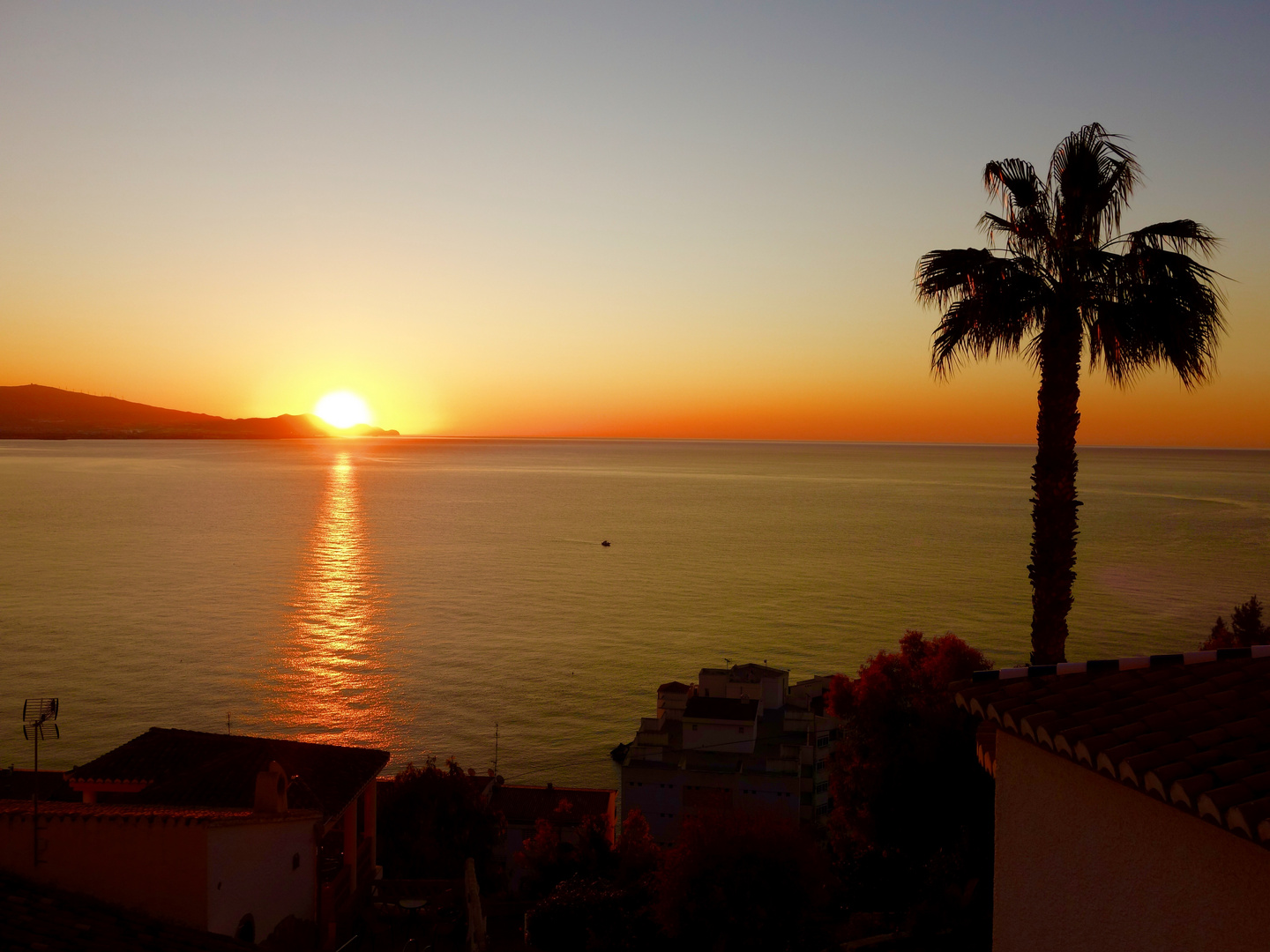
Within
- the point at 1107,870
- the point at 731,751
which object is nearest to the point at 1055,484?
the point at 1107,870

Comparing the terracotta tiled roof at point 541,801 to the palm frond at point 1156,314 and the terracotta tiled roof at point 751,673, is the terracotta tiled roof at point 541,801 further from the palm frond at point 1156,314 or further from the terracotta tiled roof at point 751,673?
the palm frond at point 1156,314

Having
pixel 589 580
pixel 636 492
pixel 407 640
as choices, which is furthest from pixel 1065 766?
pixel 636 492

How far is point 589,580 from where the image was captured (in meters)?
82.2

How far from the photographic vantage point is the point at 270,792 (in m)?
11.7

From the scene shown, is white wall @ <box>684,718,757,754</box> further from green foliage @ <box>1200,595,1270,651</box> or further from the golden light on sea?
green foliage @ <box>1200,595,1270,651</box>

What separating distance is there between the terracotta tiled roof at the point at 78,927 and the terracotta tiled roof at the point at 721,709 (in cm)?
3047

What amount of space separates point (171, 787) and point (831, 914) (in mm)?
11311

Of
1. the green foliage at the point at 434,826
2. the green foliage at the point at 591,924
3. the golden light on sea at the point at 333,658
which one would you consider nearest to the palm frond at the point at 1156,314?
the green foliage at the point at 591,924

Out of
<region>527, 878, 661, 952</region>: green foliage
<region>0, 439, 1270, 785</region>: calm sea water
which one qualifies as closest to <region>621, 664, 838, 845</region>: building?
<region>0, 439, 1270, 785</region>: calm sea water

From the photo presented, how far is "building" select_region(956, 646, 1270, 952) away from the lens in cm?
455

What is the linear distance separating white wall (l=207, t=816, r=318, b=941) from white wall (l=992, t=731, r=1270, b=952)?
7787mm

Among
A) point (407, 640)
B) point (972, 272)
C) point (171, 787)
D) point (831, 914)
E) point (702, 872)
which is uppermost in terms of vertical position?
point (972, 272)

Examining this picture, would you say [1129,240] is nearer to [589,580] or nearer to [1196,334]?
[1196,334]

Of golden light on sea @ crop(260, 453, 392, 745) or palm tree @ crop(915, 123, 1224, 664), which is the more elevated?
palm tree @ crop(915, 123, 1224, 664)
